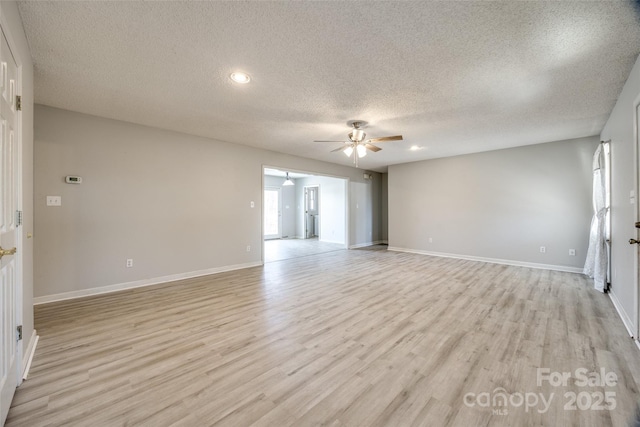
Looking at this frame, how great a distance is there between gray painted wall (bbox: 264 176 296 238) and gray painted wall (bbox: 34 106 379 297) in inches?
190

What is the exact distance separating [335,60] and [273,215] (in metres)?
8.34

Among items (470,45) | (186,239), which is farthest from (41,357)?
(470,45)

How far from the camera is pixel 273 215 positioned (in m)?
10.2

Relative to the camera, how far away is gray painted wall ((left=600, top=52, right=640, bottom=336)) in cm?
240

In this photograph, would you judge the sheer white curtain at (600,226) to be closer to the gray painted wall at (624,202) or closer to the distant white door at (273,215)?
the gray painted wall at (624,202)

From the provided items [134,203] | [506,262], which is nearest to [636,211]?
[506,262]

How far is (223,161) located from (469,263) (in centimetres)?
Result: 547

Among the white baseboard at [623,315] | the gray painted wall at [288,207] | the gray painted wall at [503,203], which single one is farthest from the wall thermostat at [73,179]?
the gray painted wall at [288,207]

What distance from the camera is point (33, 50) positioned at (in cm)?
213

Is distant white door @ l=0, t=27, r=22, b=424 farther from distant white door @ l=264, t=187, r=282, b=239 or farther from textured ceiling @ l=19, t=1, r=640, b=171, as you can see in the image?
distant white door @ l=264, t=187, r=282, b=239

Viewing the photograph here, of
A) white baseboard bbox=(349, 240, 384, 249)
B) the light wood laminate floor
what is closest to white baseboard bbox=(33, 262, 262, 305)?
the light wood laminate floor

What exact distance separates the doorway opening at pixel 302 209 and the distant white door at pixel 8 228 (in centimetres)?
707

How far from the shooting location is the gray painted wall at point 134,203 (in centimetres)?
331

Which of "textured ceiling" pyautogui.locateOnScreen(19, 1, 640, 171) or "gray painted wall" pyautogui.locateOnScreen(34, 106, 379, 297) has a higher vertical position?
"textured ceiling" pyautogui.locateOnScreen(19, 1, 640, 171)
